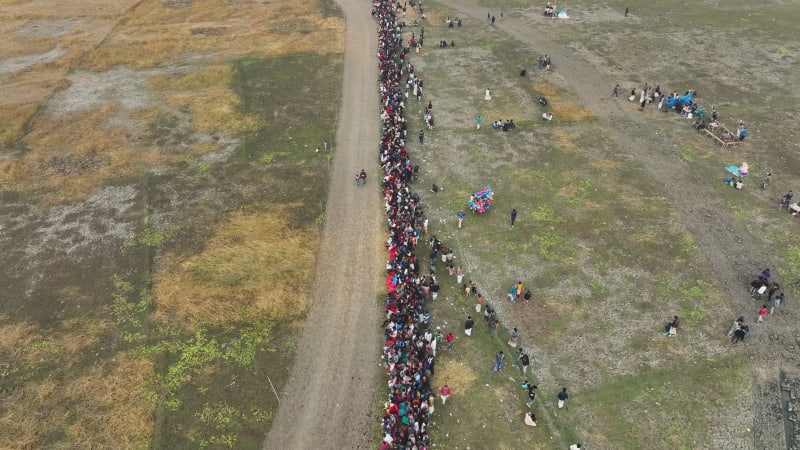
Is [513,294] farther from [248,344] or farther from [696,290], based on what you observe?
[248,344]

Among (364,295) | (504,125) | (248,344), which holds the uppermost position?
(504,125)

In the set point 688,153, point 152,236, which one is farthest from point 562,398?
point 688,153

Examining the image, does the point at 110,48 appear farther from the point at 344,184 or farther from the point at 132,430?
the point at 132,430

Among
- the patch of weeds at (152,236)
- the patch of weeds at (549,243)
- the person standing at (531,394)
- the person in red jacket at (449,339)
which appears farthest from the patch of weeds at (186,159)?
the person standing at (531,394)

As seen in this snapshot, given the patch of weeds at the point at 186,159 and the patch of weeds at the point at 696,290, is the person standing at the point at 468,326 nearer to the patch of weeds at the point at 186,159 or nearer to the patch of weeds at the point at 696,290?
the patch of weeds at the point at 696,290

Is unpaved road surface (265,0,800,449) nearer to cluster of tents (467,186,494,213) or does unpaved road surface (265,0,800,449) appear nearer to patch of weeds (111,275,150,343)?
cluster of tents (467,186,494,213)

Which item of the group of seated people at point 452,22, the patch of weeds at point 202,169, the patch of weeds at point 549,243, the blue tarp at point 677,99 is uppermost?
the group of seated people at point 452,22
